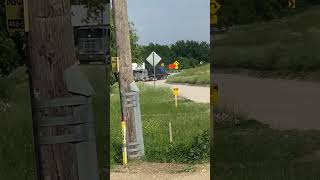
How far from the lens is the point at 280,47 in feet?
58.5

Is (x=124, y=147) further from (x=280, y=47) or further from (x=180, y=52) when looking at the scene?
(x=180, y=52)

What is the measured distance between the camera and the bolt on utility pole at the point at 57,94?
285cm

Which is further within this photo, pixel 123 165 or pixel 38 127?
pixel 123 165

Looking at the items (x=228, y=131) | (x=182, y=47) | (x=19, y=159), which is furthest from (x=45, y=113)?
(x=182, y=47)

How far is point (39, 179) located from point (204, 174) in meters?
5.24

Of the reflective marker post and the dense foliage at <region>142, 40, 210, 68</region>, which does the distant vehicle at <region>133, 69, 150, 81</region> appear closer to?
the dense foliage at <region>142, 40, 210, 68</region>

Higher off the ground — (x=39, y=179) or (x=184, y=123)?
(x=39, y=179)

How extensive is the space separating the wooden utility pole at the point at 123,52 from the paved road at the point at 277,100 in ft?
7.00

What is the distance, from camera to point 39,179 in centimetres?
296

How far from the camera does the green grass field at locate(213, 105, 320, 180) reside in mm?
7918

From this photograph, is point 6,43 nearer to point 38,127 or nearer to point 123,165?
point 123,165

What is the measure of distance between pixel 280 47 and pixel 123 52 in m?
9.13

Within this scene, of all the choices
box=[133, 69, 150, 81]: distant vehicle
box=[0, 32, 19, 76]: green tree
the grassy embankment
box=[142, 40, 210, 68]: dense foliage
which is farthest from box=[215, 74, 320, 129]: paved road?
box=[142, 40, 210, 68]: dense foliage

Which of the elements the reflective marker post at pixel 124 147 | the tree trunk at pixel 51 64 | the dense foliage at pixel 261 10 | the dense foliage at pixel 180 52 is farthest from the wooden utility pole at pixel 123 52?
the dense foliage at pixel 180 52
